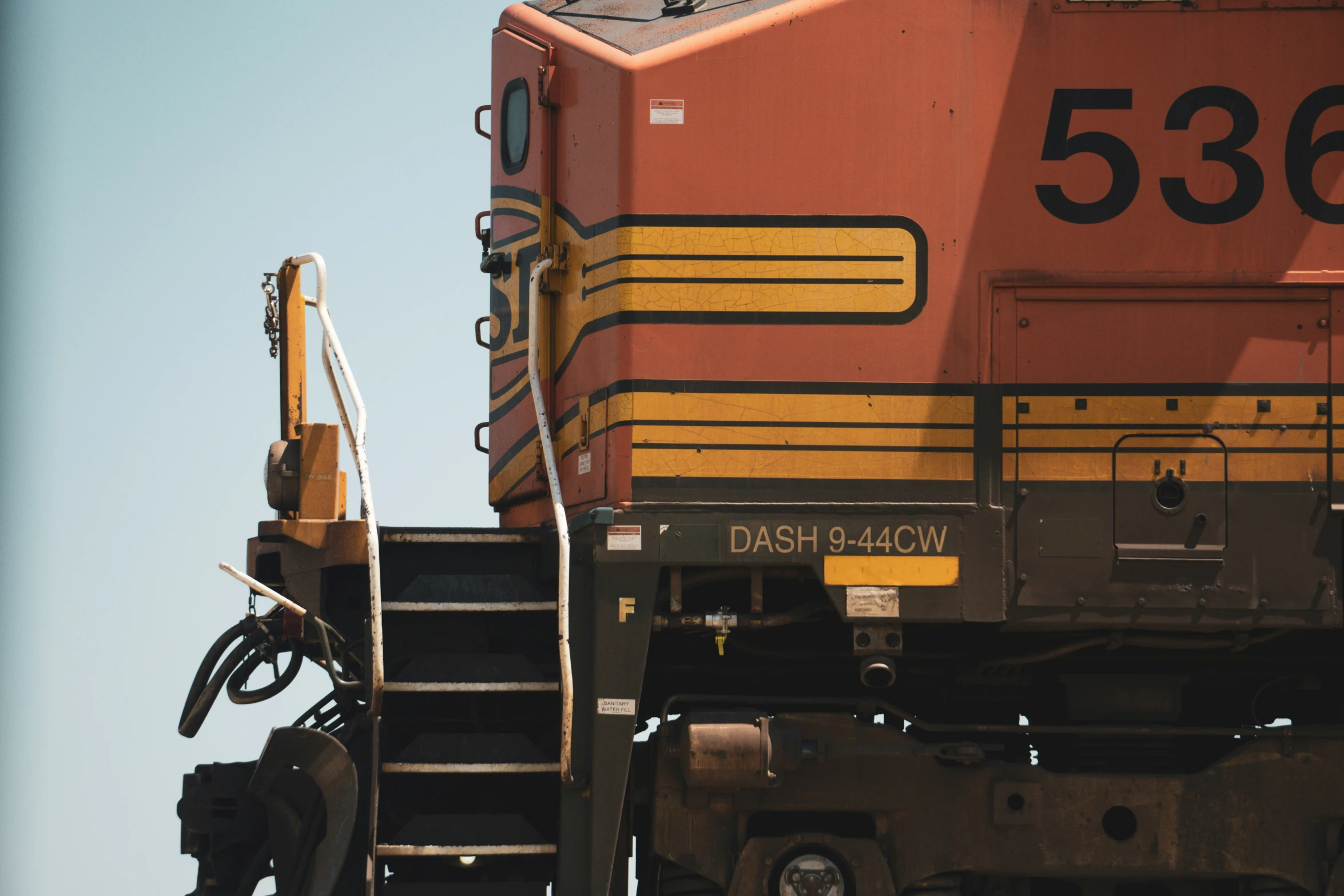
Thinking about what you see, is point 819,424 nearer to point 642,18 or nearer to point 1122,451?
point 1122,451

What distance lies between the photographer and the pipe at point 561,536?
19.4 feet

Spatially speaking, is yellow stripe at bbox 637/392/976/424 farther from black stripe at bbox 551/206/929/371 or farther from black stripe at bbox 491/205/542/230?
black stripe at bbox 491/205/542/230

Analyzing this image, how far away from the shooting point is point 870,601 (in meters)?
6.03

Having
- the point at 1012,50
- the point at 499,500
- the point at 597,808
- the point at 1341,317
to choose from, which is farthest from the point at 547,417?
the point at 1341,317

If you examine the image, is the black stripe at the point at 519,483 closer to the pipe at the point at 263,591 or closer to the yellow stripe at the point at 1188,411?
the pipe at the point at 263,591

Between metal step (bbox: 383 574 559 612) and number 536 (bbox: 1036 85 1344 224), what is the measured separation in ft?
8.98

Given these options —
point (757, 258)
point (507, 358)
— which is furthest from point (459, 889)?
point (757, 258)

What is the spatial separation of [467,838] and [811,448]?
2136 mm

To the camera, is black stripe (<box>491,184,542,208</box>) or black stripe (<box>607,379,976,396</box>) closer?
black stripe (<box>607,379,976,396</box>)

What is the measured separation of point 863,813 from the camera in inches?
247

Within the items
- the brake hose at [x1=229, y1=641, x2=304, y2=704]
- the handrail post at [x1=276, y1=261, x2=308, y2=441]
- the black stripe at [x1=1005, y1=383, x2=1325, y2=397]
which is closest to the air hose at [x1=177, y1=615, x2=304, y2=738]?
the brake hose at [x1=229, y1=641, x2=304, y2=704]

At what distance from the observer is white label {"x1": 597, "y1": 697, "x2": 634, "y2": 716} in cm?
601

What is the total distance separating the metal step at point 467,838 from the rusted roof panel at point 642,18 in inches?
→ 131

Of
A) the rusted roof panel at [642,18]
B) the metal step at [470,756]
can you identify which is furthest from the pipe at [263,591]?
the rusted roof panel at [642,18]
